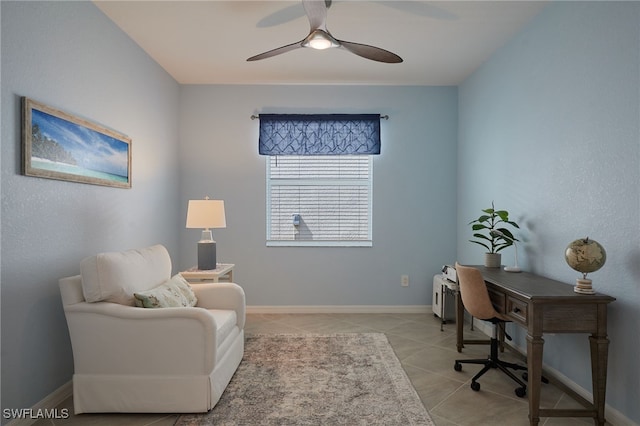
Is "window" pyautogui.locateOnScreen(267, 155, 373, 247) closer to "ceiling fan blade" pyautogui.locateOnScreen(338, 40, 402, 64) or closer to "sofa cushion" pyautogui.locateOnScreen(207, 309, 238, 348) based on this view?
"sofa cushion" pyautogui.locateOnScreen(207, 309, 238, 348)

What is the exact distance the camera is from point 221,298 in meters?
2.91

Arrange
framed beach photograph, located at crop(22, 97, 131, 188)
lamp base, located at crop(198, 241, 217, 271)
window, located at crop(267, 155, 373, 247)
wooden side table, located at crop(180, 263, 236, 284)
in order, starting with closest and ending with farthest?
framed beach photograph, located at crop(22, 97, 131, 188)
wooden side table, located at crop(180, 263, 236, 284)
lamp base, located at crop(198, 241, 217, 271)
window, located at crop(267, 155, 373, 247)

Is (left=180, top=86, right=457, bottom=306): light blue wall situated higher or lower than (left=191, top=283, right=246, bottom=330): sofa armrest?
higher

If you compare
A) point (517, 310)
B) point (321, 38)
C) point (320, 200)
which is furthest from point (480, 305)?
point (320, 200)

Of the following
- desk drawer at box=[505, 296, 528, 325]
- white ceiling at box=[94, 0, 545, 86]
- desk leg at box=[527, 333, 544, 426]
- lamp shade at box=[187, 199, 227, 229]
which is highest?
white ceiling at box=[94, 0, 545, 86]

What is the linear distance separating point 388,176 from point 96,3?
127 inches

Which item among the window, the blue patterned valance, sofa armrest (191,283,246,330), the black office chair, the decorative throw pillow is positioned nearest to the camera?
the decorative throw pillow

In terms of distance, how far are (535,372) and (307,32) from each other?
296 cm

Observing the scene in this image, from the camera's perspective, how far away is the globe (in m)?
2.01

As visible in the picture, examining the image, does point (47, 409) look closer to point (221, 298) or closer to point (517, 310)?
point (221, 298)

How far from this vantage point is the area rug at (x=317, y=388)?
2178 mm

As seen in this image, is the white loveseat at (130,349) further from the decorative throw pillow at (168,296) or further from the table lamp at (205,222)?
the table lamp at (205,222)

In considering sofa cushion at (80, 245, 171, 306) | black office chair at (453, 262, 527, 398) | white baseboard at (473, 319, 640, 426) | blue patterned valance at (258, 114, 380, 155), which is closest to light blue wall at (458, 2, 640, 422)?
white baseboard at (473, 319, 640, 426)

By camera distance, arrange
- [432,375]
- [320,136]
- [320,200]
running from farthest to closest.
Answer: [320,200], [320,136], [432,375]
